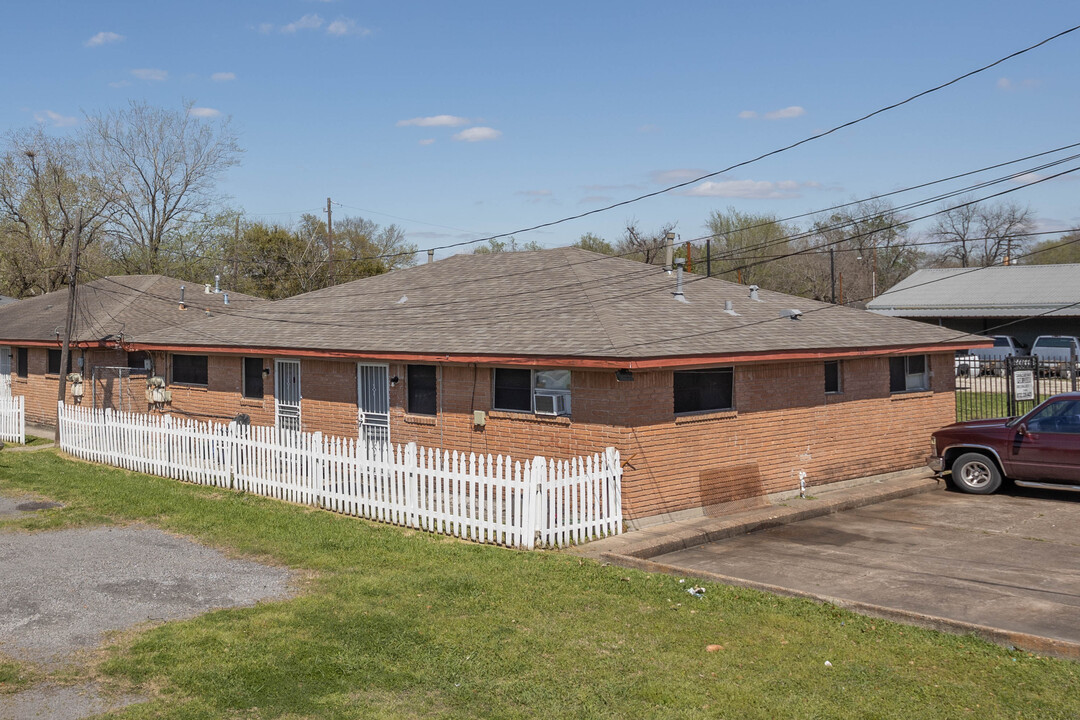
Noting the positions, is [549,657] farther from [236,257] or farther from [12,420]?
[236,257]

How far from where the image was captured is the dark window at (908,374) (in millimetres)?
16797

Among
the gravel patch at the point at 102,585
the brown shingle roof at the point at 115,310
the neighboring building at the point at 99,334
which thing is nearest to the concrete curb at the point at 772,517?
the gravel patch at the point at 102,585

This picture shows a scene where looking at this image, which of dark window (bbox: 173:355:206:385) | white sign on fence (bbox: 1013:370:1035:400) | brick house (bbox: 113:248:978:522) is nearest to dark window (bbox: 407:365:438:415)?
brick house (bbox: 113:248:978:522)

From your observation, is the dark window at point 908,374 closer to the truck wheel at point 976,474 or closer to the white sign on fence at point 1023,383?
the truck wheel at point 976,474

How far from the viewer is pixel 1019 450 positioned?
14203 mm

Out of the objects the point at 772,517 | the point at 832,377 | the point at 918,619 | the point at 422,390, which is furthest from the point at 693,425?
the point at 918,619

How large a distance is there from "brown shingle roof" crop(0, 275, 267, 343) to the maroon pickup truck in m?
18.2

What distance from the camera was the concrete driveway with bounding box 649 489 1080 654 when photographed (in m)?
8.39

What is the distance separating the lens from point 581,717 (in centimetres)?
598

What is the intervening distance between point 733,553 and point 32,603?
24.9ft

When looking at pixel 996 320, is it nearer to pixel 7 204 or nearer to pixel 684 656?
pixel 684 656

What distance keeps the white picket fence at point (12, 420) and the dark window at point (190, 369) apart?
394 centimetres

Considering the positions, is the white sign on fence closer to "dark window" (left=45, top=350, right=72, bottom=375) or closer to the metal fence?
the metal fence

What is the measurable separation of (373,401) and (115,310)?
14.4m
